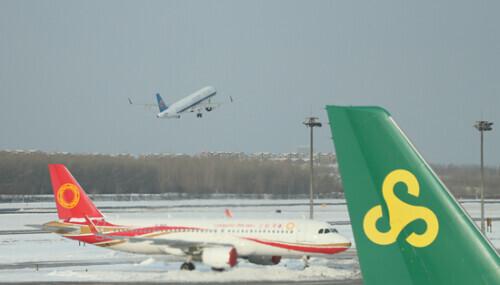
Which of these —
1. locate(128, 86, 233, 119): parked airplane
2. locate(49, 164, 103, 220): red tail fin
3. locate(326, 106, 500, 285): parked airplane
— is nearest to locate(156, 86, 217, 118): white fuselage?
locate(128, 86, 233, 119): parked airplane

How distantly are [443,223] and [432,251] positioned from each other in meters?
0.28

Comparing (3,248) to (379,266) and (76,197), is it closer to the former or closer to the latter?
(76,197)

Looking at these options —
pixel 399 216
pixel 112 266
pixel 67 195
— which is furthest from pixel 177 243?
pixel 399 216

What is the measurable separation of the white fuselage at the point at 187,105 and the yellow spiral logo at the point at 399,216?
270ft

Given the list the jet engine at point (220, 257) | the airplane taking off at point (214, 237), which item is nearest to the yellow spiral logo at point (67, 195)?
the airplane taking off at point (214, 237)

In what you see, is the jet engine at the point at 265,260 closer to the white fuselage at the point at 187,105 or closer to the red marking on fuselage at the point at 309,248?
the red marking on fuselage at the point at 309,248

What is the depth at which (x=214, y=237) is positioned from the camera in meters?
33.2

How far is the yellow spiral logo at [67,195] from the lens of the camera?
3572 centimetres

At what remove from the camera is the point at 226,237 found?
33.2m

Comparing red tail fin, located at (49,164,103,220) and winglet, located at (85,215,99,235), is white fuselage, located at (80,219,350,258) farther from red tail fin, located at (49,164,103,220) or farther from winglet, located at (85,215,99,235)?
red tail fin, located at (49,164,103,220)

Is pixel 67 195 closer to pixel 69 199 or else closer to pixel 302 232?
pixel 69 199

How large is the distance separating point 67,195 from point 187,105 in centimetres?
5377

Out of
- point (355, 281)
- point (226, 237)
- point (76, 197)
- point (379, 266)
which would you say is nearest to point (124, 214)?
point (76, 197)

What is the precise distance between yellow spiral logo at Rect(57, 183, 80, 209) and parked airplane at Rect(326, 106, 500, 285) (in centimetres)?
3011
